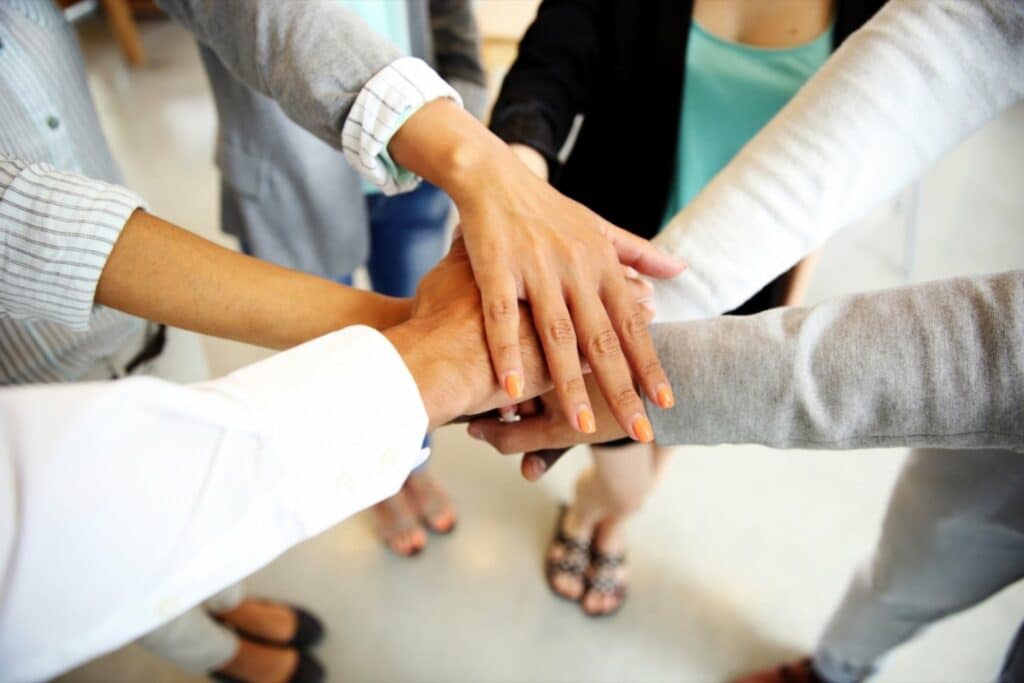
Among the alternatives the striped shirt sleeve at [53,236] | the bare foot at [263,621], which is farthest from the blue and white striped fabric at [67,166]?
the bare foot at [263,621]

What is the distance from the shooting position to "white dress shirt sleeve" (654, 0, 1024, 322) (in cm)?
66

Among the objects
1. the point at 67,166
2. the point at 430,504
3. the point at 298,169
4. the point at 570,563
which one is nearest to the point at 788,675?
the point at 570,563

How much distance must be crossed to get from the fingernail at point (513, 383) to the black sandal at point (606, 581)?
826 mm

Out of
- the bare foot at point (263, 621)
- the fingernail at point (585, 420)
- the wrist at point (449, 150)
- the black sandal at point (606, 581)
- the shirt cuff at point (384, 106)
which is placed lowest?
the black sandal at point (606, 581)

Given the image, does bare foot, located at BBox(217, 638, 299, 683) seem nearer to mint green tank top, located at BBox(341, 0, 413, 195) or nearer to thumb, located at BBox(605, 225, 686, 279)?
mint green tank top, located at BBox(341, 0, 413, 195)

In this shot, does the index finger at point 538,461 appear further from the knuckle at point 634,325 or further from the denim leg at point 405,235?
the denim leg at point 405,235

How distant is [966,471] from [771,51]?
564 mm

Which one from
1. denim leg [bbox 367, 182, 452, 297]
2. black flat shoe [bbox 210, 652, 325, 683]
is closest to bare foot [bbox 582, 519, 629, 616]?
black flat shoe [bbox 210, 652, 325, 683]

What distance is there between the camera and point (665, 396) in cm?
56

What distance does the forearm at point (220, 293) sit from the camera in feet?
1.89

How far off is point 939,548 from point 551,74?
0.77 meters

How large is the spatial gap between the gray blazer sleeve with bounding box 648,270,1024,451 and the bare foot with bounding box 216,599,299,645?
3.05 ft

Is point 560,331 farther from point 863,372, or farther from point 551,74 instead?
point 551,74

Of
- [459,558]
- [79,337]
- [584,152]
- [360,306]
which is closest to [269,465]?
[360,306]
